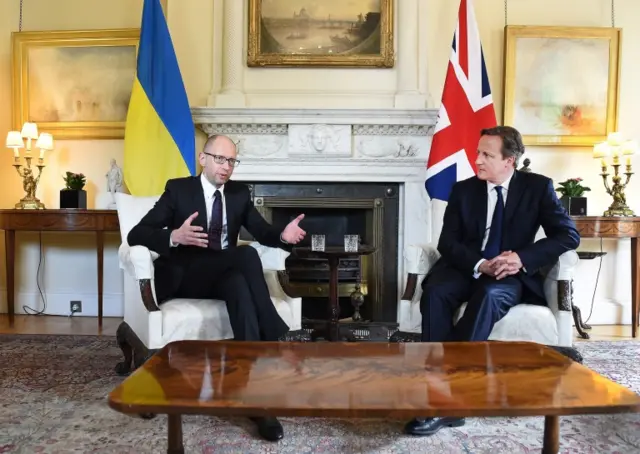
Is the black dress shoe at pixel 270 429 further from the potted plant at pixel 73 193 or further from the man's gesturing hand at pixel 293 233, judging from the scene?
the potted plant at pixel 73 193

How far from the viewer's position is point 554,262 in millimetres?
2314

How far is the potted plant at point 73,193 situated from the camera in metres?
4.05

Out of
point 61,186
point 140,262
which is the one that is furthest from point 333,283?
point 61,186

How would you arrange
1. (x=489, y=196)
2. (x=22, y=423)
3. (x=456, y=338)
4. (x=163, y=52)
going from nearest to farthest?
(x=22, y=423)
(x=456, y=338)
(x=489, y=196)
(x=163, y=52)

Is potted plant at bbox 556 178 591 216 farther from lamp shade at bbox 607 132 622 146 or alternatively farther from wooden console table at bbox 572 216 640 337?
lamp shade at bbox 607 132 622 146

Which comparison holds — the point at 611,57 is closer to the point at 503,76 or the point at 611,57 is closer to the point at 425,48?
the point at 503,76

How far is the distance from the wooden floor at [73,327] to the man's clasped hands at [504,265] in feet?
5.60

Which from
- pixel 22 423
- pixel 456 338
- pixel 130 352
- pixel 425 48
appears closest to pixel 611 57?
pixel 425 48

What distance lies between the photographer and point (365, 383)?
130 centimetres

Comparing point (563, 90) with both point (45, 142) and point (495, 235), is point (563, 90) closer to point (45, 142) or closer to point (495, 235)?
point (495, 235)

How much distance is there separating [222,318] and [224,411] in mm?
1206

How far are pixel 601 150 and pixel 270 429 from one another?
130 inches

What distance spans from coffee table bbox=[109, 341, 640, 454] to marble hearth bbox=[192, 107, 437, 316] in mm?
2342

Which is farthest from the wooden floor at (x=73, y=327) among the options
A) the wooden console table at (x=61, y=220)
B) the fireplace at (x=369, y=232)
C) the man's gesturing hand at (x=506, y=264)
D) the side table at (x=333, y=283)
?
the man's gesturing hand at (x=506, y=264)
